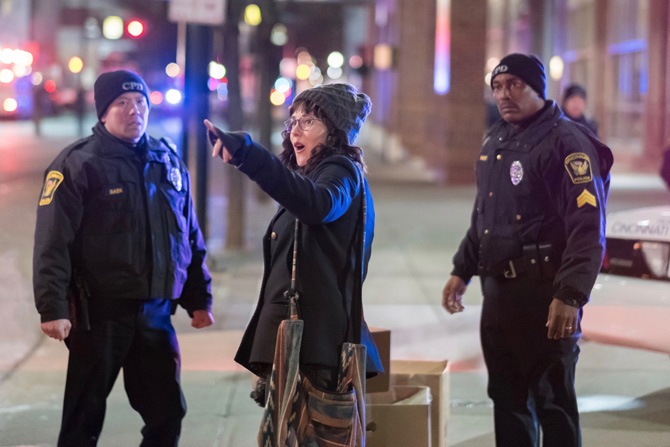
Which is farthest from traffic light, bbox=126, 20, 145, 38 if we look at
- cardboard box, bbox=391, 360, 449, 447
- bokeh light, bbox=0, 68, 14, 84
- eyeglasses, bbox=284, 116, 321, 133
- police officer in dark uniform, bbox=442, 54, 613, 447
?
bokeh light, bbox=0, 68, 14, 84

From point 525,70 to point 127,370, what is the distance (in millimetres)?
2155

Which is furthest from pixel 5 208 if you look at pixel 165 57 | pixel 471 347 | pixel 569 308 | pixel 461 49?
pixel 165 57

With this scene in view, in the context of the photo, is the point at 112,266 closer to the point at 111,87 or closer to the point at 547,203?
the point at 111,87

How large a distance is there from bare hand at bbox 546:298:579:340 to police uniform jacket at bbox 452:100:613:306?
0.03m

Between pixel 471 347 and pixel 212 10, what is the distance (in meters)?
4.60

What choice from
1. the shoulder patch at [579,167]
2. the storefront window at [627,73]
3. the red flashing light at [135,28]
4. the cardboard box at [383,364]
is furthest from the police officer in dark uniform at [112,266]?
the storefront window at [627,73]

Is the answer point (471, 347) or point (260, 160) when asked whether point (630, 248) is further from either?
point (260, 160)

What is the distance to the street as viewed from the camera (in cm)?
541

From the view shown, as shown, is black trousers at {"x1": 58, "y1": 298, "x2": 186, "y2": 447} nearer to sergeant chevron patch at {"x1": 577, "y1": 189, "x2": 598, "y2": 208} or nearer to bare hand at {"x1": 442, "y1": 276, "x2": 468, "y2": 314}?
bare hand at {"x1": 442, "y1": 276, "x2": 468, "y2": 314}

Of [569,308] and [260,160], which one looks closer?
[260,160]

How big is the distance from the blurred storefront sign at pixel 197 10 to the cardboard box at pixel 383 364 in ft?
21.4

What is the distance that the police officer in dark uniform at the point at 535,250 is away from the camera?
3852 millimetres

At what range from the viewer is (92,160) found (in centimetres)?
402

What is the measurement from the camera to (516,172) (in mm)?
4047
